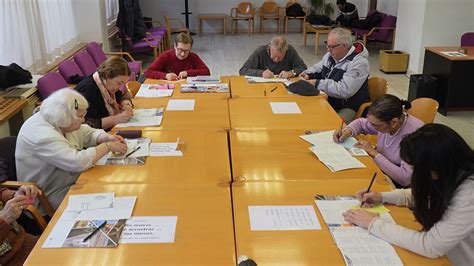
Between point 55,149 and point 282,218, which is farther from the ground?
point 55,149

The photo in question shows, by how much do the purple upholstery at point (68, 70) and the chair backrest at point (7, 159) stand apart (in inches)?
98.1

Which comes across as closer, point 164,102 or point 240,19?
point 164,102

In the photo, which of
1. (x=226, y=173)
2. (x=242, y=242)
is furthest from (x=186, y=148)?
(x=242, y=242)

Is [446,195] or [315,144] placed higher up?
[446,195]

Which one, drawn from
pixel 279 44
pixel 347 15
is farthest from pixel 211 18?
pixel 279 44

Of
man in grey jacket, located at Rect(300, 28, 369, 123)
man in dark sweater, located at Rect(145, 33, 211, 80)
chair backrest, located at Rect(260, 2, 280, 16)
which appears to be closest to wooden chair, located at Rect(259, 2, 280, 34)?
chair backrest, located at Rect(260, 2, 280, 16)

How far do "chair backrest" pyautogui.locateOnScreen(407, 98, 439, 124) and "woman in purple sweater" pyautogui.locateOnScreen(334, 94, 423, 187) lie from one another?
61cm

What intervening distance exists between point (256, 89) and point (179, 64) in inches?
43.9

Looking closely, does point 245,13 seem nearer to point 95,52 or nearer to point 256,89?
point 95,52

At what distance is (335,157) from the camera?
2.69m

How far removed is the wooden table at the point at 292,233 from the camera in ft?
5.74

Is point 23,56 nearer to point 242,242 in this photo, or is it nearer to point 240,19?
point 242,242

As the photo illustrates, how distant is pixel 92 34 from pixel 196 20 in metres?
5.67

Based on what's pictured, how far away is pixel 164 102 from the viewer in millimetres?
Answer: 3820
